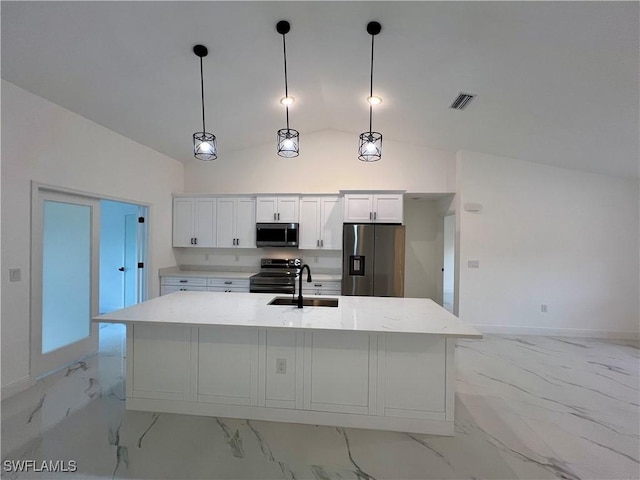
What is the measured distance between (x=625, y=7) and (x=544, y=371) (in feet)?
10.4

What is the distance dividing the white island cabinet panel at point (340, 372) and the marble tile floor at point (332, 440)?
18 centimetres

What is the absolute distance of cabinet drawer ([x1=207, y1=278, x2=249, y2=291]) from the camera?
450cm

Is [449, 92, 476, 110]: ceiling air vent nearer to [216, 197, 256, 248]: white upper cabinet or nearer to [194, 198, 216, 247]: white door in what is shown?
[216, 197, 256, 248]: white upper cabinet

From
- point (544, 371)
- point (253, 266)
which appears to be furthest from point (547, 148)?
point (253, 266)

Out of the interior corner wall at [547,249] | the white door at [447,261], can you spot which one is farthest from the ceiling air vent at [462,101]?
the white door at [447,261]

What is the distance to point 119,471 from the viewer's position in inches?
66.9

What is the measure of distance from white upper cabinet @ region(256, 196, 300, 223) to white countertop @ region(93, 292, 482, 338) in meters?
2.20

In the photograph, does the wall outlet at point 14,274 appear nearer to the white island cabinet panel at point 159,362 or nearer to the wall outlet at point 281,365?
the white island cabinet panel at point 159,362

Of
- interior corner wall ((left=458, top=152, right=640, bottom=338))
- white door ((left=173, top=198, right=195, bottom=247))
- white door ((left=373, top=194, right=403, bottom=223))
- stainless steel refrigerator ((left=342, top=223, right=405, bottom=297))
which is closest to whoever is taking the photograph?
interior corner wall ((left=458, top=152, right=640, bottom=338))

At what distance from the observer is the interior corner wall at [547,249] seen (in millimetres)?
4164

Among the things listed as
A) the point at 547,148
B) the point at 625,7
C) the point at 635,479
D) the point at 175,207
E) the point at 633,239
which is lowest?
the point at 635,479

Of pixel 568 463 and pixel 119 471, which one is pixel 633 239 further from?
pixel 119 471

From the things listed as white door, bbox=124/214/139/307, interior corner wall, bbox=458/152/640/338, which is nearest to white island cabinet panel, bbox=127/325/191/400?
white door, bbox=124/214/139/307

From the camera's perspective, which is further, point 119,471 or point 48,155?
point 48,155
